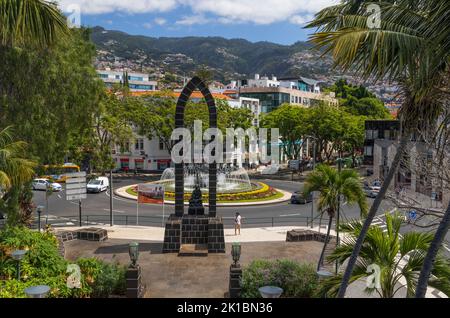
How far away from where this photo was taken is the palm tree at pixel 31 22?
283 inches

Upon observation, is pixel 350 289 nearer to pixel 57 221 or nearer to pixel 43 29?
pixel 43 29

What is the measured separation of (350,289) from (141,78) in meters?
116

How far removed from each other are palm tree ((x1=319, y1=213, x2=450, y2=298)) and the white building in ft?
314

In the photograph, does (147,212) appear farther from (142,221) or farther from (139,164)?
(139,164)

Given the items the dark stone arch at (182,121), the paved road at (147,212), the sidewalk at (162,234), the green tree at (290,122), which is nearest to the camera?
the dark stone arch at (182,121)

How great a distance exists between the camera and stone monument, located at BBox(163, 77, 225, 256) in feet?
64.6

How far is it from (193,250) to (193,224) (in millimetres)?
1280

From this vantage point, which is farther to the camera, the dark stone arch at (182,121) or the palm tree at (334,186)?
the dark stone arch at (182,121)

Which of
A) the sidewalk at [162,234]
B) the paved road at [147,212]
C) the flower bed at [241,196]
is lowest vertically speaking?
the paved road at [147,212]

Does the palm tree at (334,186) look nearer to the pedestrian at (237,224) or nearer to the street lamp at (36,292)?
the pedestrian at (237,224)

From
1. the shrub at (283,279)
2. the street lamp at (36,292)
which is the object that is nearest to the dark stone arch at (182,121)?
the shrub at (283,279)

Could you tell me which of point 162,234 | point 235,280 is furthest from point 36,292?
point 162,234

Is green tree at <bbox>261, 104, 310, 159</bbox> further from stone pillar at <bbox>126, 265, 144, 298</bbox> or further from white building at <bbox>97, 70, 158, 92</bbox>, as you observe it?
white building at <bbox>97, 70, 158, 92</bbox>

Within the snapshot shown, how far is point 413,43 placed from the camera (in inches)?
226
